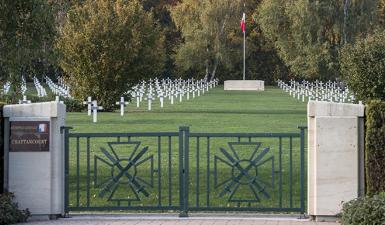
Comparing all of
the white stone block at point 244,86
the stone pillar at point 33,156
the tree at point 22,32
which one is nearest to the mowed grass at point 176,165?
the stone pillar at point 33,156

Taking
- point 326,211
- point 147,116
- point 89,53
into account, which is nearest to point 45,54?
point 326,211

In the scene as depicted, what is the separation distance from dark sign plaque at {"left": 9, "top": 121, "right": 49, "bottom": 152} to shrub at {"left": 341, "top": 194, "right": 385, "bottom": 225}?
12.6 ft

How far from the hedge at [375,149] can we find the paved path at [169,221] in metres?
0.76

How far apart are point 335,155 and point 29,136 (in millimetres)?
3838

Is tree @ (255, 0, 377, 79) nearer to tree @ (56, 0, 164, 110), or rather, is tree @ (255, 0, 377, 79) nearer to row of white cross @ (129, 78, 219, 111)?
row of white cross @ (129, 78, 219, 111)

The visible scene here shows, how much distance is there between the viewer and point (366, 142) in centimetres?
1130

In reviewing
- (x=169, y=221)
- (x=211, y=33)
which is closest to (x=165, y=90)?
(x=211, y=33)

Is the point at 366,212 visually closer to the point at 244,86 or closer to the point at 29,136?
the point at 29,136

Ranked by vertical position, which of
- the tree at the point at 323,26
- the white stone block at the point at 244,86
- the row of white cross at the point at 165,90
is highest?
the tree at the point at 323,26

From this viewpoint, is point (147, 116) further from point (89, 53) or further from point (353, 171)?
point (353, 171)

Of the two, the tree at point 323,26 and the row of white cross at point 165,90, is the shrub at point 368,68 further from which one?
the tree at point 323,26

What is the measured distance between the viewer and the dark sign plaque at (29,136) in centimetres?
1171

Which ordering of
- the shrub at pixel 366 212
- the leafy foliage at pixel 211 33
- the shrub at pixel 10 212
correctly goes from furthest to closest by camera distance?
the leafy foliage at pixel 211 33, the shrub at pixel 10 212, the shrub at pixel 366 212

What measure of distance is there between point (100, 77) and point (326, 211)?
30.5 metres
